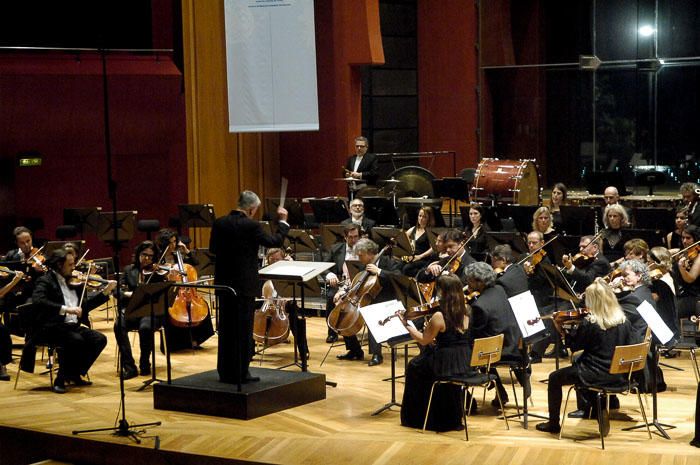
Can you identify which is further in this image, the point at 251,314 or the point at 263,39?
the point at 263,39

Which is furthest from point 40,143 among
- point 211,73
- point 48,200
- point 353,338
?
point 353,338

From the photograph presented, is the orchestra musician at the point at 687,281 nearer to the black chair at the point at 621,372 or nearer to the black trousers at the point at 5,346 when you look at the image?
the black chair at the point at 621,372

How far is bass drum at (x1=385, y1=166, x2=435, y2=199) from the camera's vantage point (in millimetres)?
13734

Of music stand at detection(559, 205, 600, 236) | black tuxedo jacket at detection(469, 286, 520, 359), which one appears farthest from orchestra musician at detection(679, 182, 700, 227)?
black tuxedo jacket at detection(469, 286, 520, 359)

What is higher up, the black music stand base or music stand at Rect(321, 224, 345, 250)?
music stand at Rect(321, 224, 345, 250)

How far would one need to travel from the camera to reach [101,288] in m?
8.98

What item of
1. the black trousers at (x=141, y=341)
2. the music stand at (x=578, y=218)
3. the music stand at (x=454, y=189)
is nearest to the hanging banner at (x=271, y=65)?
the music stand at (x=454, y=189)

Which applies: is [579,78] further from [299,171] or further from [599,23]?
[299,171]

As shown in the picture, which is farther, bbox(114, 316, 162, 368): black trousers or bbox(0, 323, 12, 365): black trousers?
bbox(0, 323, 12, 365): black trousers

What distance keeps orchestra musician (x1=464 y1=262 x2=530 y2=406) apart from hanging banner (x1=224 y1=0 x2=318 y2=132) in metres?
5.98

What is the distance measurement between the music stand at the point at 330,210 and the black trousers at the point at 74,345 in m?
3.73

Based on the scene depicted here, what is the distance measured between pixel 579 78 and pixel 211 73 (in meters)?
5.98

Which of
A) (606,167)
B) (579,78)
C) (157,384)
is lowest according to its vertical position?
(157,384)

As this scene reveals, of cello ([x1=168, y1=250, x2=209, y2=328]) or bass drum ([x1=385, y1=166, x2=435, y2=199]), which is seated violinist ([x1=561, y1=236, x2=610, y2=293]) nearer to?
cello ([x1=168, y1=250, x2=209, y2=328])
